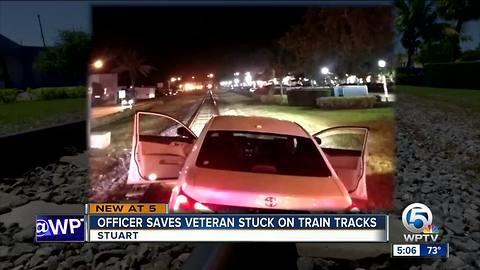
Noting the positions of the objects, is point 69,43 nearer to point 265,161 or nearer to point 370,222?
point 265,161

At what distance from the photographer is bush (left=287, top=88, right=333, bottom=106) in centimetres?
386

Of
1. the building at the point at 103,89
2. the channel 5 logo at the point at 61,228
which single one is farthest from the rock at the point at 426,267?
the building at the point at 103,89

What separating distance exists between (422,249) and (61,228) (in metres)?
2.77

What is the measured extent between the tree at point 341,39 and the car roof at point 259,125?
0.78 metres

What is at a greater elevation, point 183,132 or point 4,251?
point 183,132

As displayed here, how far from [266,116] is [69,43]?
2269 millimetres

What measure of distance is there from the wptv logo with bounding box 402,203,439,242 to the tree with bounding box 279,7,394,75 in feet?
4.43

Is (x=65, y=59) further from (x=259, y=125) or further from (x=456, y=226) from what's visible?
(x=456, y=226)

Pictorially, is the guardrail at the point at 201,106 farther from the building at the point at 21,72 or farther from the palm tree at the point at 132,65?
the building at the point at 21,72

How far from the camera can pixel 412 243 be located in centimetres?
327

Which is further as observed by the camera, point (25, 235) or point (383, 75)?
point (25, 235)

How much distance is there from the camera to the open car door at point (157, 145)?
368cm

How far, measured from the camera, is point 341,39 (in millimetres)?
3879

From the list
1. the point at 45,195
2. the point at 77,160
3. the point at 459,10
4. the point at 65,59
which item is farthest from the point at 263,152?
the point at 459,10
